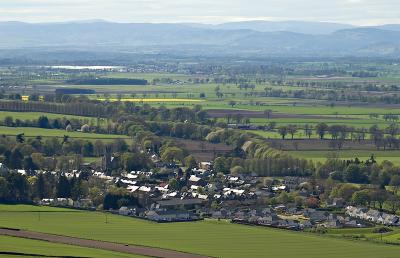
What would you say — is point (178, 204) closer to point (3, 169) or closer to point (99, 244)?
point (99, 244)

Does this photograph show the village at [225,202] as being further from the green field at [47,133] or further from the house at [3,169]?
the green field at [47,133]

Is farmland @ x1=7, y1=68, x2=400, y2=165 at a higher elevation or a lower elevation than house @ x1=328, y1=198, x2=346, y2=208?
lower

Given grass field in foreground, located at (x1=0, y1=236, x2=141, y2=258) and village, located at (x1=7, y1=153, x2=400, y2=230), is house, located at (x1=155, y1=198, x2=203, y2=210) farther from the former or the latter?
grass field in foreground, located at (x1=0, y1=236, x2=141, y2=258)

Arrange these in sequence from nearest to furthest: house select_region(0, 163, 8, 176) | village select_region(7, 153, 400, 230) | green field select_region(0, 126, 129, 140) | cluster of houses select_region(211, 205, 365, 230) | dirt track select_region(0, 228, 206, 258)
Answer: dirt track select_region(0, 228, 206, 258) → cluster of houses select_region(211, 205, 365, 230) → village select_region(7, 153, 400, 230) → house select_region(0, 163, 8, 176) → green field select_region(0, 126, 129, 140)

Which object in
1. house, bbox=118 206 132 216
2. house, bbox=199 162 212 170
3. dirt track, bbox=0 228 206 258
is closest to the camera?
dirt track, bbox=0 228 206 258

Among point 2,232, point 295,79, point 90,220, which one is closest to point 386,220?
point 90,220

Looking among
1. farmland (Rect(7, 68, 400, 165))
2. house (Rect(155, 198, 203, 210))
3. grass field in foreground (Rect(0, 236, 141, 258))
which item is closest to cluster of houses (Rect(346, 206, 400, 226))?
house (Rect(155, 198, 203, 210))
